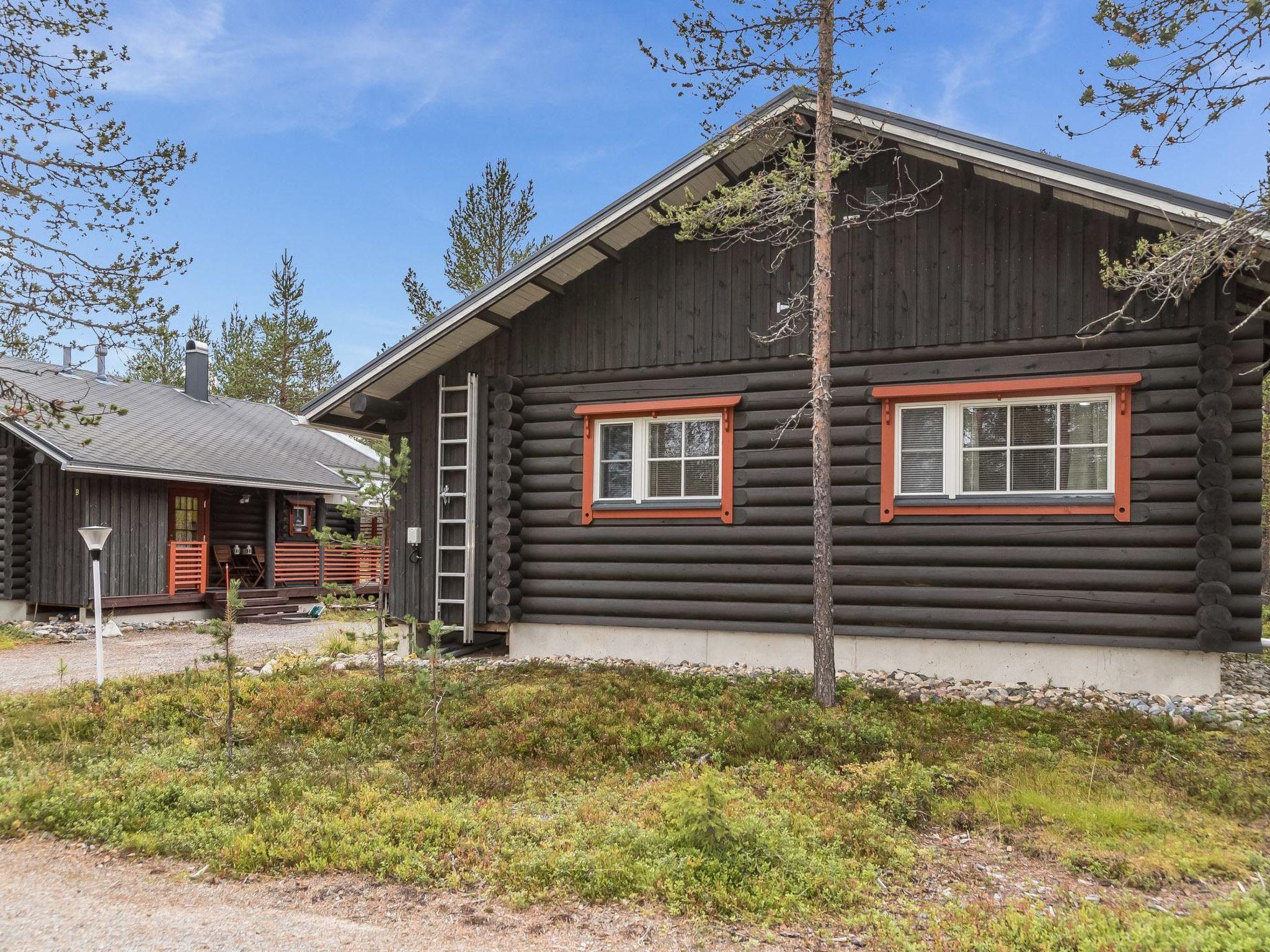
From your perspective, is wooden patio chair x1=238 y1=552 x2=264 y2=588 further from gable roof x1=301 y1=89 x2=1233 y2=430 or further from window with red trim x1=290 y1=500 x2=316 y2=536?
gable roof x1=301 y1=89 x2=1233 y2=430

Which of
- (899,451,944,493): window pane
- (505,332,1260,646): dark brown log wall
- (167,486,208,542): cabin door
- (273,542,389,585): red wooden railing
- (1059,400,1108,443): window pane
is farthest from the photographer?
(273,542,389,585): red wooden railing

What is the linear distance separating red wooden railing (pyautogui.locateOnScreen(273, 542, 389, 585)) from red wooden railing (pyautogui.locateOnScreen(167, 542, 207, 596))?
2095 millimetres

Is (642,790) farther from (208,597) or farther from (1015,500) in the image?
(208,597)

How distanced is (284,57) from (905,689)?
21907 mm

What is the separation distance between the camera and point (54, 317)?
689 centimetres

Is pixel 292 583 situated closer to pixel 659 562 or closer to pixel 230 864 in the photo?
pixel 659 562

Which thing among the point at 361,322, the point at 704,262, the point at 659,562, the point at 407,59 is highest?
the point at 407,59

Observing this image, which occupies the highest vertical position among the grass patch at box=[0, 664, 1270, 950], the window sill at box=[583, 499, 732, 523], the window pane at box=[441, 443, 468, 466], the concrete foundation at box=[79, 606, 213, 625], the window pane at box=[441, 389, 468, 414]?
the window pane at box=[441, 389, 468, 414]

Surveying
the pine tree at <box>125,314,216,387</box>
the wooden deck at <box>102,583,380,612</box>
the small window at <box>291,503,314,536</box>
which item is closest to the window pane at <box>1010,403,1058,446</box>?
the wooden deck at <box>102,583,380,612</box>

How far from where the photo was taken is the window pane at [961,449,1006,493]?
905 cm

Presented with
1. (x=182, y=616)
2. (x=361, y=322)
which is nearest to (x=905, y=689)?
(x=182, y=616)

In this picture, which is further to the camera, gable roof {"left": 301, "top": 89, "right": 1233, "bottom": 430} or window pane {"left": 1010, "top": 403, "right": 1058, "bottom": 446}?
window pane {"left": 1010, "top": 403, "right": 1058, "bottom": 446}

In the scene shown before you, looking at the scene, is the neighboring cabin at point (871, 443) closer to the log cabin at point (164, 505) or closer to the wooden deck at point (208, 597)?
the log cabin at point (164, 505)

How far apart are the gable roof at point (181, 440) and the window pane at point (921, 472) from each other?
10197 millimetres
